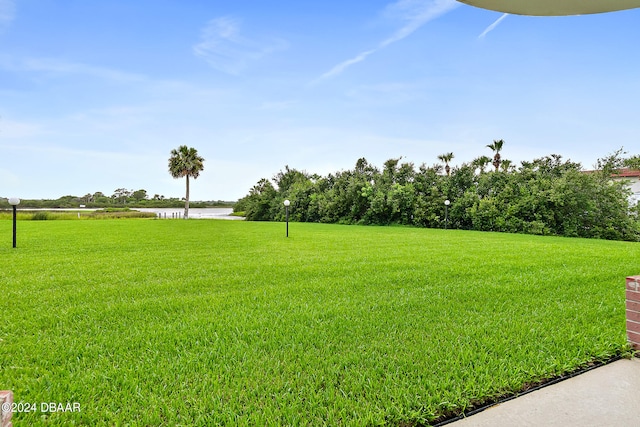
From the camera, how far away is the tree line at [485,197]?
43.8 feet

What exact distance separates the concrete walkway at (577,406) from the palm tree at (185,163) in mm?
31351

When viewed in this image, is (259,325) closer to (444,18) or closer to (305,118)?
(444,18)

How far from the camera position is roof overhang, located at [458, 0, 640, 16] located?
2021 mm

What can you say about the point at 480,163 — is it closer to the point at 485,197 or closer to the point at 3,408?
the point at 485,197

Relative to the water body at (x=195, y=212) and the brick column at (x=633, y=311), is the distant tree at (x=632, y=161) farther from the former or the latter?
the water body at (x=195, y=212)

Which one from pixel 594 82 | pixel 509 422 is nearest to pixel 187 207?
pixel 594 82

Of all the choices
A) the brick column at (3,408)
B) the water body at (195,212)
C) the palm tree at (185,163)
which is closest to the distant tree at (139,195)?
the water body at (195,212)

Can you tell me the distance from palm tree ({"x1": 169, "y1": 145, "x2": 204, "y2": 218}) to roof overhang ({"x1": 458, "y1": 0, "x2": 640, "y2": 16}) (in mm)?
30887

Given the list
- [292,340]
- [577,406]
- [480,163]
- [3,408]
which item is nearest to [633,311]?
[577,406]

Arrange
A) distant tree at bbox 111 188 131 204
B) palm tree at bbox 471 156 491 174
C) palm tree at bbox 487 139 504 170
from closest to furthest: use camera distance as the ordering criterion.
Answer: palm tree at bbox 471 156 491 174
palm tree at bbox 487 139 504 170
distant tree at bbox 111 188 131 204

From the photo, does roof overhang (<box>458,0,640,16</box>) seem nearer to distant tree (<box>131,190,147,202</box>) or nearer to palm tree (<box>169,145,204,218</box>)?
palm tree (<box>169,145,204,218</box>)

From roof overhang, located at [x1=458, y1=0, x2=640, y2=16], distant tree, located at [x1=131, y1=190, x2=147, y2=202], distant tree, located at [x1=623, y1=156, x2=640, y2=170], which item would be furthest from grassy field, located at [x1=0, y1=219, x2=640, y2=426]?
distant tree, located at [x1=131, y1=190, x2=147, y2=202]

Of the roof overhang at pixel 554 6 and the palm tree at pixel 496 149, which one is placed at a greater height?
the palm tree at pixel 496 149

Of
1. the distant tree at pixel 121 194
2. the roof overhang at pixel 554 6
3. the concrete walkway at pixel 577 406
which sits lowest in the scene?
the concrete walkway at pixel 577 406
